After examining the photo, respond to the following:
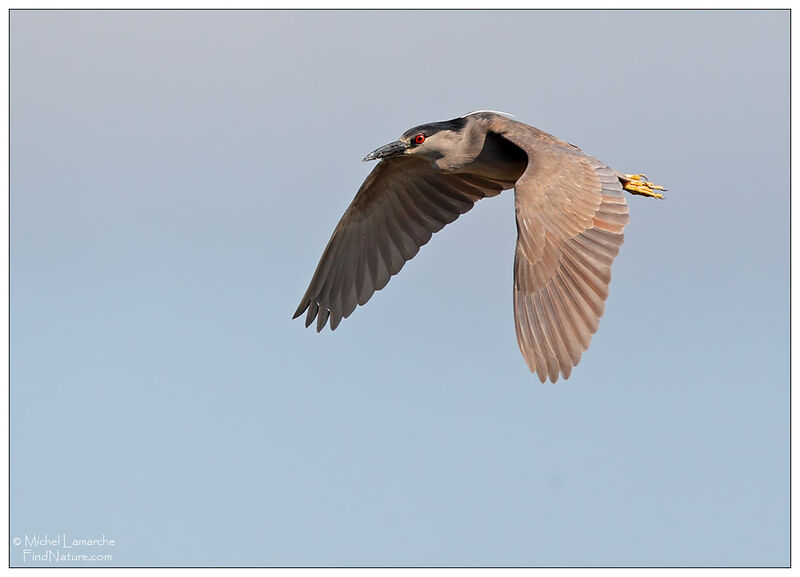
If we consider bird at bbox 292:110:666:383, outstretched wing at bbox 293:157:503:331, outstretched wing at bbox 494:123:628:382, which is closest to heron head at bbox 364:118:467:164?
bird at bbox 292:110:666:383

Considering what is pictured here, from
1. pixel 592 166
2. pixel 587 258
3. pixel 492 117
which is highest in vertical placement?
pixel 492 117

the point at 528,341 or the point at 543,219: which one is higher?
the point at 543,219

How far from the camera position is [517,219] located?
32.9 ft

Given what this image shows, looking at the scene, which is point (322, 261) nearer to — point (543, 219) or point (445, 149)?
point (445, 149)

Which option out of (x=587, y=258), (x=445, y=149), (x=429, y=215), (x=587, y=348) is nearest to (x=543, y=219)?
(x=587, y=258)

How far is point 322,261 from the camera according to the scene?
43.6ft

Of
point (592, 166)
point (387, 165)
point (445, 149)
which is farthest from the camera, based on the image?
point (387, 165)

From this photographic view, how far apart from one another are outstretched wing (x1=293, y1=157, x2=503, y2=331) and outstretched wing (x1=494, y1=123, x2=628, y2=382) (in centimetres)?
243

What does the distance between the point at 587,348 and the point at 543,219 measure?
115 cm

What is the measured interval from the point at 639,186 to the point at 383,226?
2.61 metres

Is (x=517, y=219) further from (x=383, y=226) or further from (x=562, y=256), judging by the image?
(x=383, y=226)

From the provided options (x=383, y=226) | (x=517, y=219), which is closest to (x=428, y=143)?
(x=383, y=226)

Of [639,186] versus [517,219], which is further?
[639,186]

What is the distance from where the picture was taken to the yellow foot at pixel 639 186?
1206 centimetres
